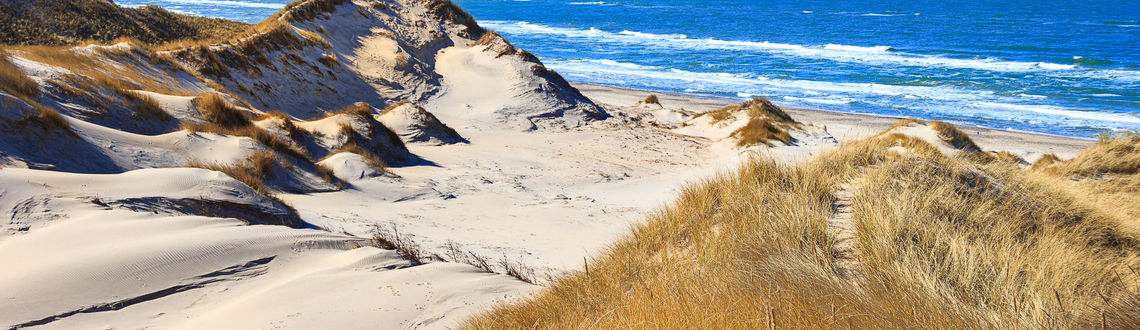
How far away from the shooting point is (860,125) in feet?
78.3

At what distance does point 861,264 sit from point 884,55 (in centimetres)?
4204

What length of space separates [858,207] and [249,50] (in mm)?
15662

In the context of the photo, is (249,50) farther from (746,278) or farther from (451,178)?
(746,278)

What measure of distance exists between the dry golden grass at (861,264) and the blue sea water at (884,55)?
22497 mm

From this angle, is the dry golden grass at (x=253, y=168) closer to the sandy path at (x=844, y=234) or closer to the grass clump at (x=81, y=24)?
the sandy path at (x=844, y=234)

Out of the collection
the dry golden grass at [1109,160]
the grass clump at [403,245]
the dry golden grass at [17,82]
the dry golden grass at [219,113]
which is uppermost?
the dry golden grass at [17,82]

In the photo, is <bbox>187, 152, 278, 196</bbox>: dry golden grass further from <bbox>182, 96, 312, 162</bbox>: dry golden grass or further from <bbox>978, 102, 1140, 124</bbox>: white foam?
<bbox>978, 102, 1140, 124</bbox>: white foam

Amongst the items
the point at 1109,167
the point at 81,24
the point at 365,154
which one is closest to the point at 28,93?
the point at 365,154

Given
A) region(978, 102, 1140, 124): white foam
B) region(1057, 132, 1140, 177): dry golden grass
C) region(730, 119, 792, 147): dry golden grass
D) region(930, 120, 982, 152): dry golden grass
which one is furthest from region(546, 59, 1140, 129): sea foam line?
region(1057, 132, 1140, 177): dry golden grass

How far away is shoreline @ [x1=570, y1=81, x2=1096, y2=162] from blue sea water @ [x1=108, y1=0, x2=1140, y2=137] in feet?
4.89

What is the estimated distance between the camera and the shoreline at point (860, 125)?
19906 mm

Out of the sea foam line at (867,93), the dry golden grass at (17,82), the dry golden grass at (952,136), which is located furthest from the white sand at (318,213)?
the sea foam line at (867,93)

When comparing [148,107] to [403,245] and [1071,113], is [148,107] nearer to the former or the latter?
[403,245]

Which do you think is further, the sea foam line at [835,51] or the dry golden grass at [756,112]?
the sea foam line at [835,51]
